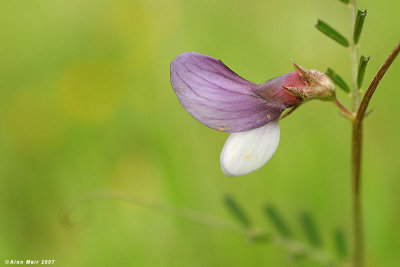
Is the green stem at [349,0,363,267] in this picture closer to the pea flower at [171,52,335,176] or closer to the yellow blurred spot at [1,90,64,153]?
the pea flower at [171,52,335,176]

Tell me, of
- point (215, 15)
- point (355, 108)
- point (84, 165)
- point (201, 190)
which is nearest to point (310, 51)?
point (215, 15)

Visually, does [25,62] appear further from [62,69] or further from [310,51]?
[310,51]

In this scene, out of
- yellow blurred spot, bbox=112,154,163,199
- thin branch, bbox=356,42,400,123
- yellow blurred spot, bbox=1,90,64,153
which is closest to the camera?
thin branch, bbox=356,42,400,123

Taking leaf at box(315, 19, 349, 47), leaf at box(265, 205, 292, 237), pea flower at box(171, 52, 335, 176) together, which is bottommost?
leaf at box(265, 205, 292, 237)

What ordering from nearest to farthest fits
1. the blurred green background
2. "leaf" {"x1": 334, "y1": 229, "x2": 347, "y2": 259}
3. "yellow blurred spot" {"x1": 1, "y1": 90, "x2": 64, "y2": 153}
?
"leaf" {"x1": 334, "y1": 229, "x2": 347, "y2": 259} < the blurred green background < "yellow blurred spot" {"x1": 1, "y1": 90, "x2": 64, "y2": 153}

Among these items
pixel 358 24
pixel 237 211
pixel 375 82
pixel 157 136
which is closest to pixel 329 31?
pixel 358 24

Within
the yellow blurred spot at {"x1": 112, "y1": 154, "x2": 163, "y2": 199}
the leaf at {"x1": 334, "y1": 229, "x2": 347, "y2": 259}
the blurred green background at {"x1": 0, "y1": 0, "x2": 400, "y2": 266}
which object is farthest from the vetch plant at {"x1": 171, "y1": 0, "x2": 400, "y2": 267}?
the yellow blurred spot at {"x1": 112, "y1": 154, "x2": 163, "y2": 199}

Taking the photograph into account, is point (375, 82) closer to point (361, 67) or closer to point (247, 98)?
point (361, 67)
